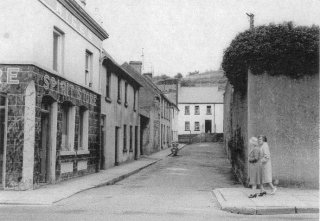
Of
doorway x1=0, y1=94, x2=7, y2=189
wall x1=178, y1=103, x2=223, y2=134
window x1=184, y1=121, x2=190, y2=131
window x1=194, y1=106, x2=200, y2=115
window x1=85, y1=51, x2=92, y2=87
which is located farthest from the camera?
window x1=184, y1=121, x2=190, y2=131

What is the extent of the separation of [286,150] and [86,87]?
8.70 meters

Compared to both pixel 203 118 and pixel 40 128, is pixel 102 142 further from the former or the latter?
pixel 203 118

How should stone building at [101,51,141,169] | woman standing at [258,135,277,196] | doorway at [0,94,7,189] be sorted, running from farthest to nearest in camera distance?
stone building at [101,51,141,169]
doorway at [0,94,7,189]
woman standing at [258,135,277,196]

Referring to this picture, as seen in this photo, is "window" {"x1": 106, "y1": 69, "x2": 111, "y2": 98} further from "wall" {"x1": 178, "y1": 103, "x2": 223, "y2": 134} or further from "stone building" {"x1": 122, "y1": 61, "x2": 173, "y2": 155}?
"wall" {"x1": 178, "y1": 103, "x2": 223, "y2": 134}

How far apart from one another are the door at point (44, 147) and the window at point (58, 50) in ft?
6.14

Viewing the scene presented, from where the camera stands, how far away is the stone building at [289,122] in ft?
44.8

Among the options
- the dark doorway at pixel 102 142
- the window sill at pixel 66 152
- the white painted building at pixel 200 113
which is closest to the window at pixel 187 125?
the white painted building at pixel 200 113

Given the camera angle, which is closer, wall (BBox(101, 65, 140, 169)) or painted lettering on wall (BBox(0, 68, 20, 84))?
painted lettering on wall (BBox(0, 68, 20, 84))

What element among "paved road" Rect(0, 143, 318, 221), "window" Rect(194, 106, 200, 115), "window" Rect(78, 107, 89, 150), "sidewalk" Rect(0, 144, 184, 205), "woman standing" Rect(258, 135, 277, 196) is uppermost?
"window" Rect(194, 106, 200, 115)

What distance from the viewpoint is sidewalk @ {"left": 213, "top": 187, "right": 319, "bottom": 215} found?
10023 millimetres

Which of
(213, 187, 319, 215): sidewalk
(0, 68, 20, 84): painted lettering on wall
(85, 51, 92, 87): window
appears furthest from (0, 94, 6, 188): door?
(85, 51, 92, 87): window

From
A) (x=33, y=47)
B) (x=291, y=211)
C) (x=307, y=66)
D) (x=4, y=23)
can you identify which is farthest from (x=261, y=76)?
(x=4, y=23)

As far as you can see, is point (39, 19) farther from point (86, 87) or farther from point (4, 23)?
point (86, 87)

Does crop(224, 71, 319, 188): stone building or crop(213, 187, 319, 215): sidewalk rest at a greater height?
crop(224, 71, 319, 188): stone building
